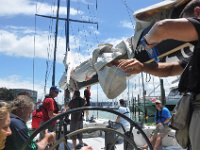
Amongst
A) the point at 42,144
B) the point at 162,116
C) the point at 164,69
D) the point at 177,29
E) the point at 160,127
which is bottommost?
the point at 160,127

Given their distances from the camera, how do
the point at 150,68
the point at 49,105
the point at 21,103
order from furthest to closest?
the point at 49,105 → the point at 21,103 → the point at 150,68

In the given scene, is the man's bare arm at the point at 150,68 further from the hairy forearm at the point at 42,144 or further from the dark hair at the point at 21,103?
the dark hair at the point at 21,103

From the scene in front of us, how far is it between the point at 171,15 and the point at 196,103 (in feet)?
6.74

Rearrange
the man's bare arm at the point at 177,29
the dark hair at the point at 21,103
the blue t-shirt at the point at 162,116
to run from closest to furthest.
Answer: the man's bare arm at the point at 177,29 < the dark hair at the point at 21,103 < the blue t-shirt at the point at 162,116

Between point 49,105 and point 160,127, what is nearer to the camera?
point 49,105

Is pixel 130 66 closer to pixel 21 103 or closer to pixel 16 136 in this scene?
pixel 16 136

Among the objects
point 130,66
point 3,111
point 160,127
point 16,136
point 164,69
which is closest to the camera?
point 130,66

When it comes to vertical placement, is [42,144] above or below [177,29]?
below

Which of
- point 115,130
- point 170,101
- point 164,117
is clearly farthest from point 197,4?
point 170,101

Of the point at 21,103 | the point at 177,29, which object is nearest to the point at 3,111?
the point at 21,103

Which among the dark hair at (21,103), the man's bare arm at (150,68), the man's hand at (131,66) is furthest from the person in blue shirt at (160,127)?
the man's hand at (131,66)

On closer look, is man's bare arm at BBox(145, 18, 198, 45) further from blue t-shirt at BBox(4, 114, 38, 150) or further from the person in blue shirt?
the person in blue shirt

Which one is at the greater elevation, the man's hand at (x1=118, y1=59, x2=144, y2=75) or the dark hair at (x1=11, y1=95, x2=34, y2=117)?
the man's hand at (x1=118, y1=59, x2=144, y2=75)

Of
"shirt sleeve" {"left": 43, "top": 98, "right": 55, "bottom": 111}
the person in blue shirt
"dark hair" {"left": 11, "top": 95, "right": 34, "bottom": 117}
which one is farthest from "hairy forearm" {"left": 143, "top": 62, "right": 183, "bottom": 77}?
the person in blue shirt
